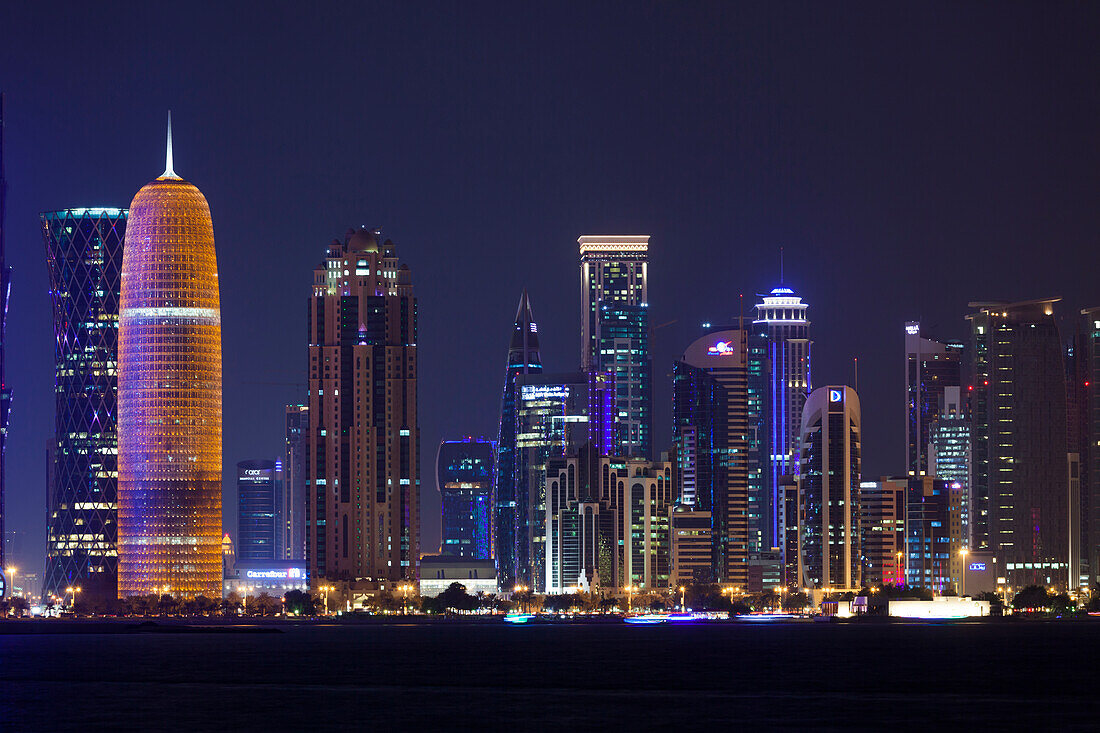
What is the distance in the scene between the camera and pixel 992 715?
174m

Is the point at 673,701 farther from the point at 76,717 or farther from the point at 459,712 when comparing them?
the point at 76,717

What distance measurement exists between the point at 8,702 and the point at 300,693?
28.7 m

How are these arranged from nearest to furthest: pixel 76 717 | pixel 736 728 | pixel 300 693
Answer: pixel 736 728, pixel 76 717, pixel 300 693

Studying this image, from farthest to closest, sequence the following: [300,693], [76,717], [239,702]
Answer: [300,693] < [239,702] < [76,717]

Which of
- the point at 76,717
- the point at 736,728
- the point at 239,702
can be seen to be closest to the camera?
the point at 736,728

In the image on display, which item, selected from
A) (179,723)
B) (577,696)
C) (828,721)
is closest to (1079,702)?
(828,721)

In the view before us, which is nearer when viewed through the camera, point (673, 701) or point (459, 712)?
point (459, 712)

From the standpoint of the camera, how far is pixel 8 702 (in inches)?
7456

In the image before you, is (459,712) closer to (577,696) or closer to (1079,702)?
(577,696)

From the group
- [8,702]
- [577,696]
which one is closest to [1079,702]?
[577,696]

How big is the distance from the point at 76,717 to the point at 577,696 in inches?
1978

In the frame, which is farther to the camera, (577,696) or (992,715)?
(577,696)

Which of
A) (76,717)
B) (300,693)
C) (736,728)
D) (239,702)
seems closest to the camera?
(736,728)

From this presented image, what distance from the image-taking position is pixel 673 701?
620 ft
